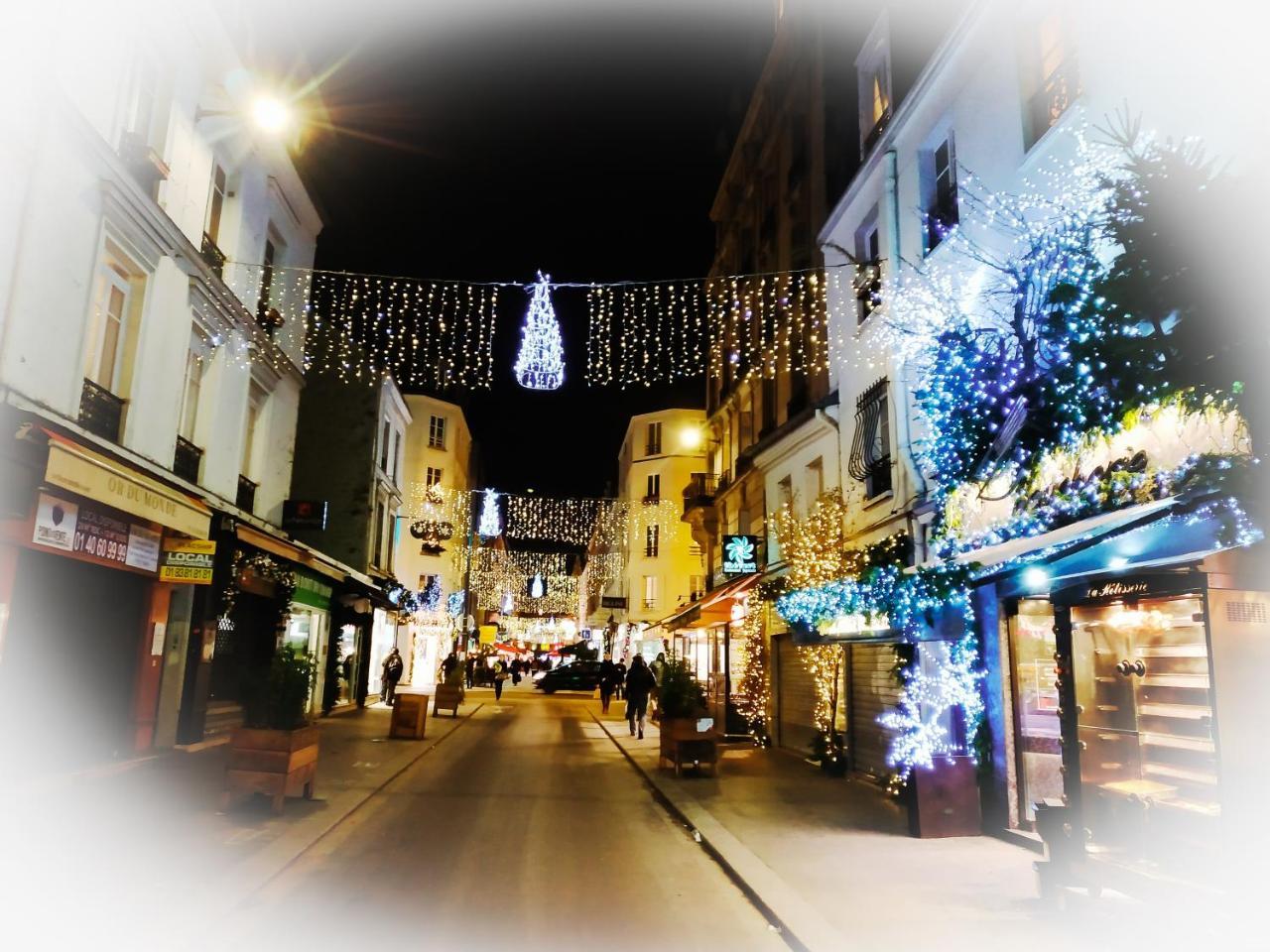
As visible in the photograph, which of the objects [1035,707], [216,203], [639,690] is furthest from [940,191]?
[639,690]

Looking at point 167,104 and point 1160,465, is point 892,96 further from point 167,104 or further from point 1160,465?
point 167,104

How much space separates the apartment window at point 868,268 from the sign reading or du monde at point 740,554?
7.18 m

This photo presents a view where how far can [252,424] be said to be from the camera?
60.8ft

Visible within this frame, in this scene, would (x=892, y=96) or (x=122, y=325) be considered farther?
(x=892, y=96)

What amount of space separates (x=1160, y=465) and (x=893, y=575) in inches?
137

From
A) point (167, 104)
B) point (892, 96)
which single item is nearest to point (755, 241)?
point (892, 96)

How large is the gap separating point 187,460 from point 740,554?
12.3 m

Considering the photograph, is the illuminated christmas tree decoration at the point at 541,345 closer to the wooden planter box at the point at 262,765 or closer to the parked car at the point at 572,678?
the wooden planter box at the point at 262,765

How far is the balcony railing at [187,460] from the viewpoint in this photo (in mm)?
14305

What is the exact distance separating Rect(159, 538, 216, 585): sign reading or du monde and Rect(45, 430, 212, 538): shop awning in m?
0.35

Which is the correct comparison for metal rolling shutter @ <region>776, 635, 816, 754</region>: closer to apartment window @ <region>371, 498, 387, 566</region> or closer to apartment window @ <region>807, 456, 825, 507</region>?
apartment window @ <region>807, 456, 825, 507</region>

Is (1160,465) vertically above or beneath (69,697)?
above

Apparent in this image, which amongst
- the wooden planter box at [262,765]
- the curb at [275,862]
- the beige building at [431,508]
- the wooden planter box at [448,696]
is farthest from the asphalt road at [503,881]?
the beige building at [431,508]

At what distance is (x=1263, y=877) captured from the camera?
5.39 m
